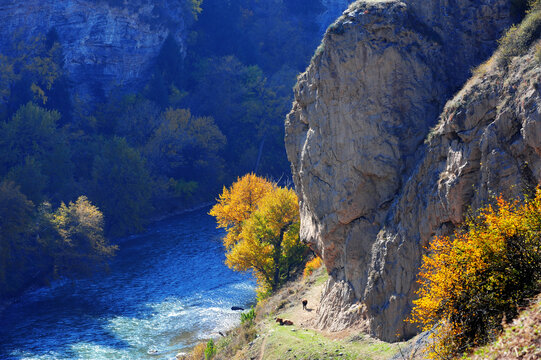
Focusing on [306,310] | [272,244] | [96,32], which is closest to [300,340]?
[306,310]

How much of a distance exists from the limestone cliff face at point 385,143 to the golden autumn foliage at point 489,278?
583cm

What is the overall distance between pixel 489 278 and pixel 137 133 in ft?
221

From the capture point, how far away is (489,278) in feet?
36.3

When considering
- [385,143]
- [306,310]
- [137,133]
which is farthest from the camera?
[137,133]

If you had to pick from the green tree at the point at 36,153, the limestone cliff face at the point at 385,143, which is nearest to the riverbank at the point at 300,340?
the limestone cliff face at the point at 385,143

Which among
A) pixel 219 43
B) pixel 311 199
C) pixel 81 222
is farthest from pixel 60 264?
pixel 219 43

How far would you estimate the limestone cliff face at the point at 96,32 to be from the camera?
7412 centimetres

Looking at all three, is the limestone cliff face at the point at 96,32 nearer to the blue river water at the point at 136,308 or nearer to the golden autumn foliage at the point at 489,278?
the blue river water at the point at 136,308

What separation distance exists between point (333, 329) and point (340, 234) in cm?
376

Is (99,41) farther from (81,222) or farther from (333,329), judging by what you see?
(333,329)

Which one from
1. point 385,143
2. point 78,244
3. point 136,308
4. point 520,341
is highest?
point 78,244

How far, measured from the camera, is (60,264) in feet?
162

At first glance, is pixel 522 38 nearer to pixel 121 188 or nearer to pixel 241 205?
pixel 241 205

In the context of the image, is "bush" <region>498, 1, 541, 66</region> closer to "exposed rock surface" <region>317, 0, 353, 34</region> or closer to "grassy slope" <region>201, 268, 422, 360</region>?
"grassy slope" <region>201, 268, 422, 360</region>
